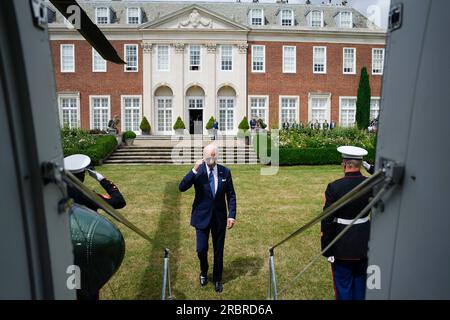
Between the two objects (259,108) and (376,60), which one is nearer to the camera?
(259,108)

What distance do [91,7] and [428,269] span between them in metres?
33.8

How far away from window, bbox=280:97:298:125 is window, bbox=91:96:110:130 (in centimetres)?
1447

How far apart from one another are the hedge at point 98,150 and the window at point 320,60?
61.6ft

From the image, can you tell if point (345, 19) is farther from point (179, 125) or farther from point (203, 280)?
point (203, 280)

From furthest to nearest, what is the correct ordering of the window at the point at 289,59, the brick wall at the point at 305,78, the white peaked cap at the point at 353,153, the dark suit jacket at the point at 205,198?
1. the window at the point at 289,59
2. the brick wall at the point at 305,78
3. the dark suit jacket at the point at 205,198
4. the white peaked cap at the point at 353,153

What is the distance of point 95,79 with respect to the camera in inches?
1151

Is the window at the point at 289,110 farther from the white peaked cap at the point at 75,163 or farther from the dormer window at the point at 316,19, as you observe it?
the white peaked cap at the point at 75,163

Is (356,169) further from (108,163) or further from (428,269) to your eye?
(108,163)

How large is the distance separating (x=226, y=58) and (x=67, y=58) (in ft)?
41.9

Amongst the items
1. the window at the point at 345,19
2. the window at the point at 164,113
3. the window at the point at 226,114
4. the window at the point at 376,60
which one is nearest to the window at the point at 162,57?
the window at the point at 164,113

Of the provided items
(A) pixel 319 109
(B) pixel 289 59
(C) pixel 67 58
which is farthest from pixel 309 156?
(C) pixel 67 58

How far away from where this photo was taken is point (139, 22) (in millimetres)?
29969

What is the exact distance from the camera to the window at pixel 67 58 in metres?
29.0
